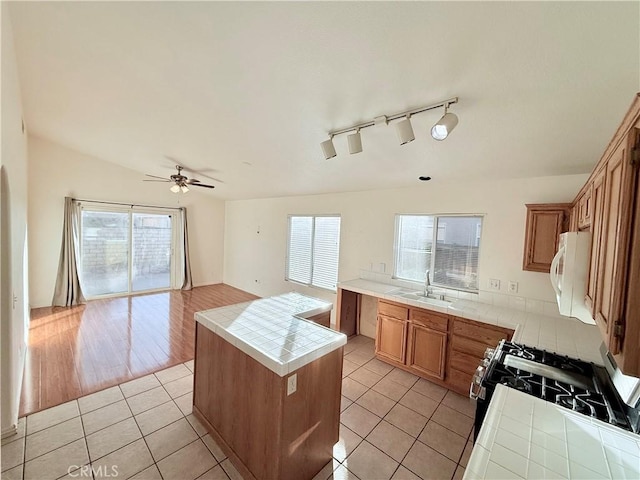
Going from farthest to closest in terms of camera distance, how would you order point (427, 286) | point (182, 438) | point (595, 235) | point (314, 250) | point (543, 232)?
point (314, 250), point (427, 286), point (543, 232), point (182, 438), point (595, 235)

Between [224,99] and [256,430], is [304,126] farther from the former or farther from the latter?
[256,430]

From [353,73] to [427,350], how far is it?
2.78 meters

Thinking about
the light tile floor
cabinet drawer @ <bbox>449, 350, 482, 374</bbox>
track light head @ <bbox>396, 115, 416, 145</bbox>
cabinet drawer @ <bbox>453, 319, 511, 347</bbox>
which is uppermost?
track light head @ <bbox>396, 115, 416, 145</bbox>

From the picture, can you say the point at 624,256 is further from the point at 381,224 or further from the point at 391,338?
the point at 381,224

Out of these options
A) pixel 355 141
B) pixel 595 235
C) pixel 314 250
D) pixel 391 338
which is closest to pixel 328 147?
pixel 355 141

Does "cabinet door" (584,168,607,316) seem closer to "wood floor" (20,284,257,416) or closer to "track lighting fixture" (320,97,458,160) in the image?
"track lighting fixture" (320,97,458,160)

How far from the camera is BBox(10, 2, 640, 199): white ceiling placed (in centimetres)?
124

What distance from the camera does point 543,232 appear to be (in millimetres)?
2529

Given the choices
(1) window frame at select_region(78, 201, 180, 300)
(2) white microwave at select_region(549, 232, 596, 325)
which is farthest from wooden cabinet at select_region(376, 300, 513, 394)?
(1) window frame at select_region(78, 201, 180, 300)

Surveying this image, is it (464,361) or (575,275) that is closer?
(575,275)

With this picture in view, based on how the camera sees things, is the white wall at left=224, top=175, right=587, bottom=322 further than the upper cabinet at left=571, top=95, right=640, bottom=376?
Yes

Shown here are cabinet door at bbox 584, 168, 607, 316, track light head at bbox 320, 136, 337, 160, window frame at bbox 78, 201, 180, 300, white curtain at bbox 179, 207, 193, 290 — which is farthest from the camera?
white curtain at bbox 179, 207, 193, 290

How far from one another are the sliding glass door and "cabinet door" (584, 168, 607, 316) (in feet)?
22.9

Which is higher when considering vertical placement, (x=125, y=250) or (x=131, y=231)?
(x=131, y=231)
